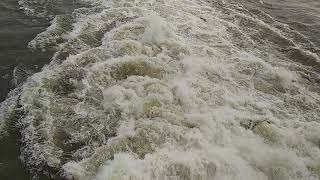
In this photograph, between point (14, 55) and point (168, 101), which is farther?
point (14, 55)

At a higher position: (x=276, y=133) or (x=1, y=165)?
(x=276, y=133)

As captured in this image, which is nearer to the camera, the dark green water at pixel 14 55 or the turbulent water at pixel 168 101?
the dark green water at pixel 14 55

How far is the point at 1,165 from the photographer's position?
555cm

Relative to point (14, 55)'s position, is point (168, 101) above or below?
above

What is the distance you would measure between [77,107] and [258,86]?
3.48m

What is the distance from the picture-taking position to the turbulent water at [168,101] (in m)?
5.72

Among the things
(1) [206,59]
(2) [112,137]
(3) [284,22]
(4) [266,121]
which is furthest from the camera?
(3) [284,22]

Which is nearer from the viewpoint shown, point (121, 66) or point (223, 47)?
point (121, 66)

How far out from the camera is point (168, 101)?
7020mm

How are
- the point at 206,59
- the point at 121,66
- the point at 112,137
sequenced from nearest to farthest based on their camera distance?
the point at 112,137, the point at 121,66, the point at 206,59

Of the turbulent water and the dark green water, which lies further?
the turbulent water

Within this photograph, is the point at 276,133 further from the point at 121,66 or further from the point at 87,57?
the point at 87,57

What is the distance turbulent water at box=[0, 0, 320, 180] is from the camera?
5.72 metres

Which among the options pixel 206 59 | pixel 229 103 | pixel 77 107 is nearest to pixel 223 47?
pixel 206 59
